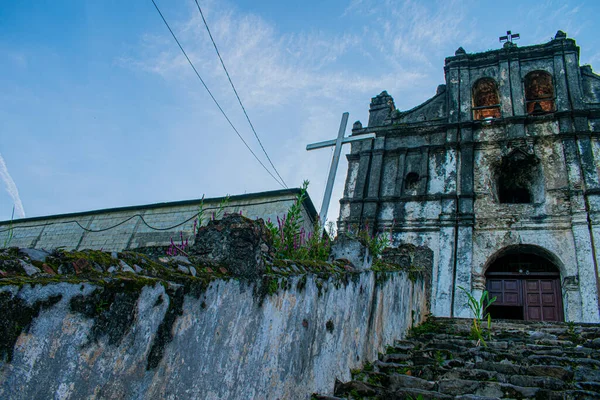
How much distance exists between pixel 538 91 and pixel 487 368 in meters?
13.7

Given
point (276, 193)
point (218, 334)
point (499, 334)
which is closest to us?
point (218, 334)

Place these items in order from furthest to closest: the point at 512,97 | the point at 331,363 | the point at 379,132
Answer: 1. the point at 379,132
2. the point at 512,97
3. the point at 331,363

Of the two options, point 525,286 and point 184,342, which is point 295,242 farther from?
point 525,286

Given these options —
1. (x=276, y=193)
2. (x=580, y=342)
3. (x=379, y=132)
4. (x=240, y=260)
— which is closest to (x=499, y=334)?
(x=580, y=342)

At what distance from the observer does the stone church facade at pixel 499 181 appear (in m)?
11.2

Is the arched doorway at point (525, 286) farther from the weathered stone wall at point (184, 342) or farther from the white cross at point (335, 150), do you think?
the weathered stone wall at point (184, 342)

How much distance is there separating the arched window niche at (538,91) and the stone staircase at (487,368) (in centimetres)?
1057

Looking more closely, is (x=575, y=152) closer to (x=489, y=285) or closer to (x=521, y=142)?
(x=521, y=142)

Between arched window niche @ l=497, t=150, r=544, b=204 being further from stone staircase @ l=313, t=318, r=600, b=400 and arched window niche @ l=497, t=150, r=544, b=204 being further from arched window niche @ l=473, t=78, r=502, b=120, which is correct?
stone staircase @ l=313, t=318, r=600, b=400

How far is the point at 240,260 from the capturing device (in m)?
2.53

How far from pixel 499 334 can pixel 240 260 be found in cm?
477

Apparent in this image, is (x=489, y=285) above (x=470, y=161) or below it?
below

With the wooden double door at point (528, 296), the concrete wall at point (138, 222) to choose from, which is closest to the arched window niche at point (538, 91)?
the wooden double door at point (528, 296)

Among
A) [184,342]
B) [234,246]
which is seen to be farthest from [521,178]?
[184,342]
